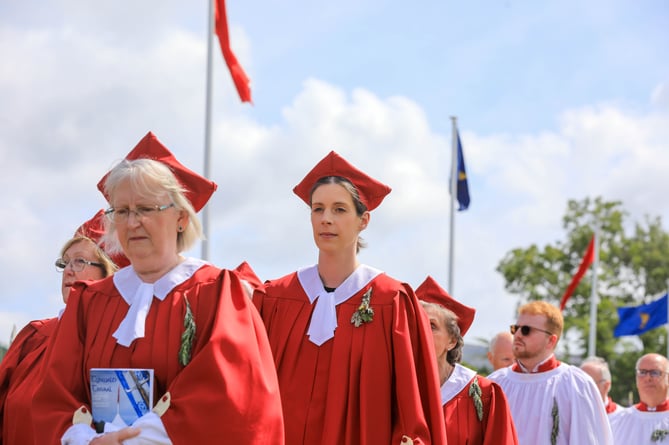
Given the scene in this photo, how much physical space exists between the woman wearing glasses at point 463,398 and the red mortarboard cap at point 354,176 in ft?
3.95

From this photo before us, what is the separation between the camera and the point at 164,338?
3973 millimetres

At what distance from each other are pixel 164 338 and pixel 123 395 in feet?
0.94

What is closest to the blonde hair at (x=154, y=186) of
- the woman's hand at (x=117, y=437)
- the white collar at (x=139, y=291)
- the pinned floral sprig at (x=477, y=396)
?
the white collar at (x=139, y=291)

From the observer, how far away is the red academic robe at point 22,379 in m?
5.10

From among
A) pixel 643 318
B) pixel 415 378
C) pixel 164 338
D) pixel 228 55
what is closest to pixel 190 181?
pixel 164 338

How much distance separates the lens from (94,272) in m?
5.69

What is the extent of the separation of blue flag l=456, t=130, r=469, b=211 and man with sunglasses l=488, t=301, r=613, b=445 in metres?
14.8

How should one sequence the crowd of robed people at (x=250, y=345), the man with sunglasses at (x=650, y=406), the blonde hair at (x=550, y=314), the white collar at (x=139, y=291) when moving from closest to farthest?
the crowd of robed people at (x=250, y=345) → the white collar at (x=139, y=291) → the blonde hair at (x=550, y=314) → the man with sunglasses at (x=650, y=406)

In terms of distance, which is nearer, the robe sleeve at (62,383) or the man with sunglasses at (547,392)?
the robe sleeve at (62,383)

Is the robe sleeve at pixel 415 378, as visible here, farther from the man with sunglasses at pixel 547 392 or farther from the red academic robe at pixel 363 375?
the man with sunglasses at pixel 547 392

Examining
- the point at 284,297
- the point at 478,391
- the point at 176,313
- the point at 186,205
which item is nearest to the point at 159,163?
the point at 186,205

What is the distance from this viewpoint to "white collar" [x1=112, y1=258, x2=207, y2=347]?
3.98 meters

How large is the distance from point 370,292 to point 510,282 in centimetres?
3690

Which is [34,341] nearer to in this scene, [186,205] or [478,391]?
[186,205]
